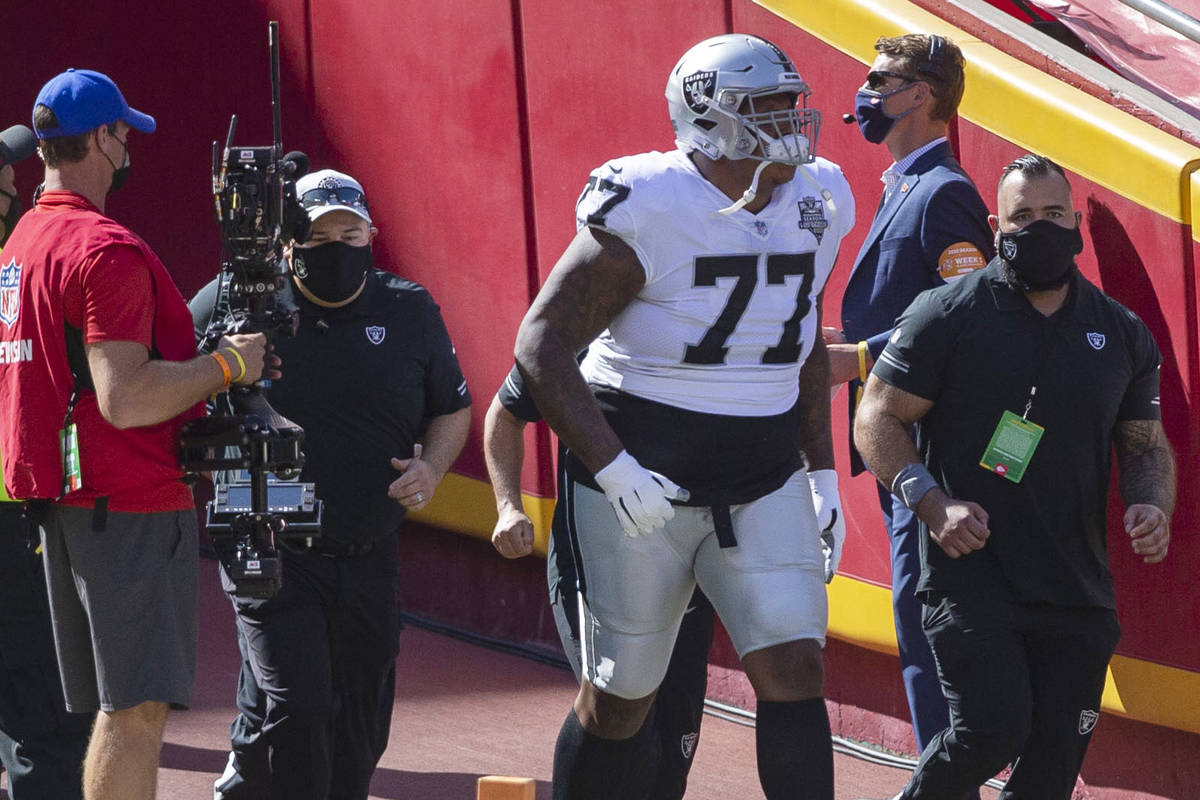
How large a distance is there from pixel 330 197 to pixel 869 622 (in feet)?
8.18

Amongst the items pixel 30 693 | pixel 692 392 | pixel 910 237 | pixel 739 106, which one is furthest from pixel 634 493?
pixel 30 693

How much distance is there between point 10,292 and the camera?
5.06 metres

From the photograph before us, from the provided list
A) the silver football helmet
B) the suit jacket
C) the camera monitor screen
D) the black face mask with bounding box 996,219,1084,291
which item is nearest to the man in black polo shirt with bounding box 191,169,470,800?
the camera monitor screen

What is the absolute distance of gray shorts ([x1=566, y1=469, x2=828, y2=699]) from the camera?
460 cm

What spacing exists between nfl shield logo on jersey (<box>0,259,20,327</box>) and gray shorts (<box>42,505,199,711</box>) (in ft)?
1.72

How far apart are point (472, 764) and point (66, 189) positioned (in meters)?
2.55

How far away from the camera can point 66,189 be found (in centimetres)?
517

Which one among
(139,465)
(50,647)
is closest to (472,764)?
(50,647)

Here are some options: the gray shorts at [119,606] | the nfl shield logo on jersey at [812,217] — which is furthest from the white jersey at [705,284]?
the gray shorts at [119,606]

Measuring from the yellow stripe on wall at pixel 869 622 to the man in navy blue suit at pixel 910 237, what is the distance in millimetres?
629

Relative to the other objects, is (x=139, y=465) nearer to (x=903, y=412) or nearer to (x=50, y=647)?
(x=50, y=647)

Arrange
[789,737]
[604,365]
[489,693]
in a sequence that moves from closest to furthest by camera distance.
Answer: [789,737], [604,365], [489,693]

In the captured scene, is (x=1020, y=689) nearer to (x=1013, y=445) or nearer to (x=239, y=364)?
(x=1013, y=445)

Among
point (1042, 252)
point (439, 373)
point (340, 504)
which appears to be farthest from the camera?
point (439, 373)
